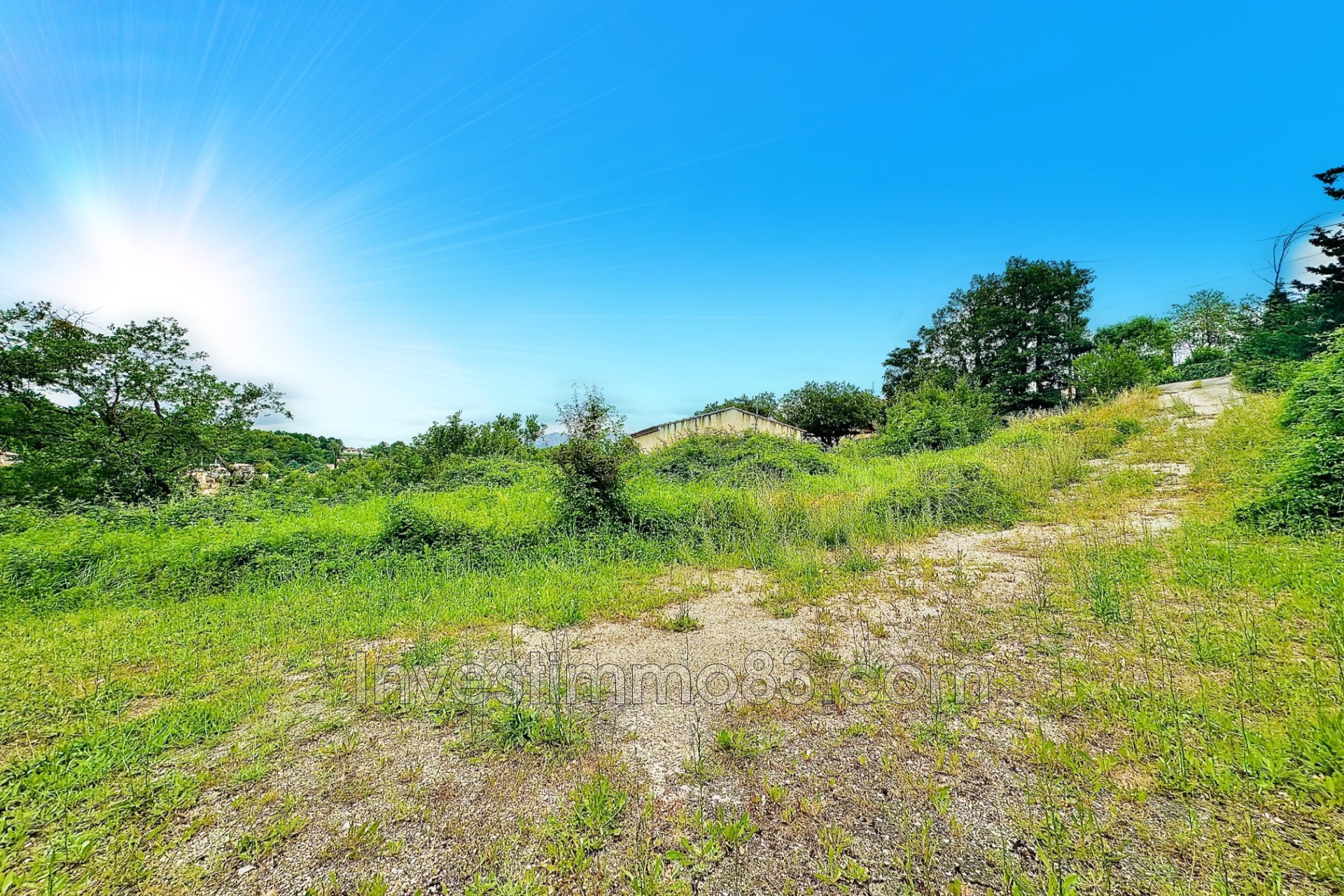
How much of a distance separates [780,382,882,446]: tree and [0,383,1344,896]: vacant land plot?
26024 millimetres

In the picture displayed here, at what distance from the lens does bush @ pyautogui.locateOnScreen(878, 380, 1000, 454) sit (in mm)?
16516

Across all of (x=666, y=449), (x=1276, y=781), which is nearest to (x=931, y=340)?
(x=666, y=449)

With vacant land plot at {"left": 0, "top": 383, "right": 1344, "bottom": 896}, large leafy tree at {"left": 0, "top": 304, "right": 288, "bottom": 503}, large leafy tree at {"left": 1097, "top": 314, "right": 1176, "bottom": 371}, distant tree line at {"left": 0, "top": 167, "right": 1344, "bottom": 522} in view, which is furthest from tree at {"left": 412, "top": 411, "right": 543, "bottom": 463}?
large leafy tree at {"left": 1097, "top": 314, "right": 1176, "bottom": 371}

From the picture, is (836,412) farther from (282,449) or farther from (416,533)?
(282,449)

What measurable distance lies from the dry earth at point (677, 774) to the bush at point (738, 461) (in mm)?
7396

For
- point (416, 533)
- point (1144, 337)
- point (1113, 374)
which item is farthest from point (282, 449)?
point (1144, 337)

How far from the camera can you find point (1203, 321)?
39656 mm

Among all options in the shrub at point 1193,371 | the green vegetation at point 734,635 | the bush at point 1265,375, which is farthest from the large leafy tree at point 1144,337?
the green vegetation at point 734,635

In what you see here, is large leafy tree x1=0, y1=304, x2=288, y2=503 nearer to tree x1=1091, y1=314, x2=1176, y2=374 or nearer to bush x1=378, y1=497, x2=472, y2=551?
bush x1=378, y1=497, x2=472, y2=551

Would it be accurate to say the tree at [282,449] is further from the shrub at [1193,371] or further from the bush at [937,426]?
the shrub at [1193,371]

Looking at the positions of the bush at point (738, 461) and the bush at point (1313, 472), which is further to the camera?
the bush at point (738, 461)

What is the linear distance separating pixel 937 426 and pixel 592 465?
14.2 m

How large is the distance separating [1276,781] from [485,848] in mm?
3623

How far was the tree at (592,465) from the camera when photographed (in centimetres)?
820
